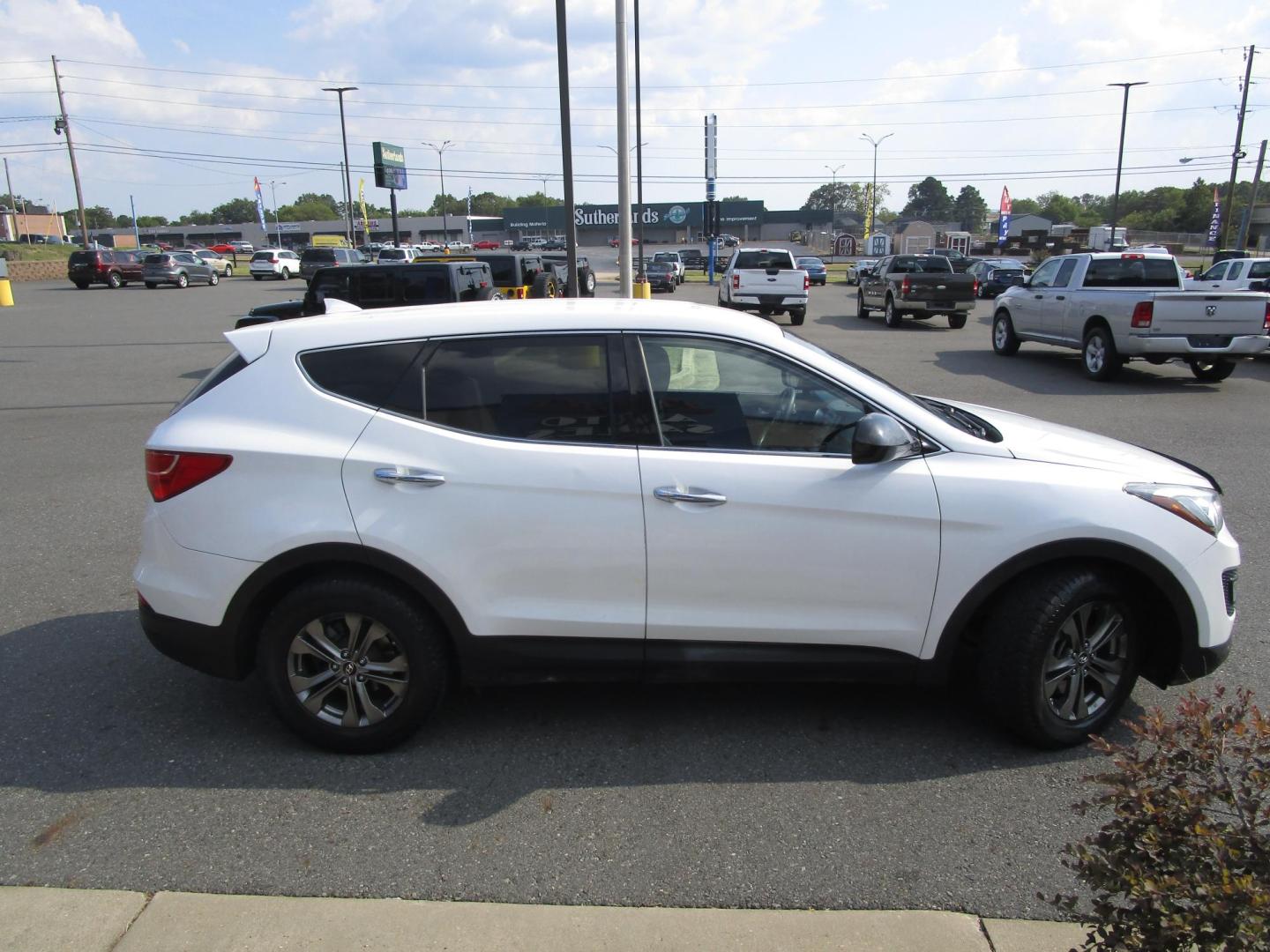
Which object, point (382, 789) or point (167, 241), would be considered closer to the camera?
point (382, 789)

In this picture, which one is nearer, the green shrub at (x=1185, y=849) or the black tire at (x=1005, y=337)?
the green shrub at (x=1185, y=849)

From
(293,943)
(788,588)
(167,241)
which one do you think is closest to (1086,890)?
(788,588)

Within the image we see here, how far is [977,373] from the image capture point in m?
15.2

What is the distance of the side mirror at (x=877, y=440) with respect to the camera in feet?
11.2

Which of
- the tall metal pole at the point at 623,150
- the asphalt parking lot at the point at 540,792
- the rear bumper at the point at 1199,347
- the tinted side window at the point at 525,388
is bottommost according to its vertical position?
the asphalt parking lot at the point at 540,792

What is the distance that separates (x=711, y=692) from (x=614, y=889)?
4.61 feet

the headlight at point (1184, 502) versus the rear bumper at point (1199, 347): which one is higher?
the headlight at point (1184, 502)

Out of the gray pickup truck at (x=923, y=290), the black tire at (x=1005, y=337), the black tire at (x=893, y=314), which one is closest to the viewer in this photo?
the black tire at (x=1005, y=337)

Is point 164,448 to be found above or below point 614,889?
above

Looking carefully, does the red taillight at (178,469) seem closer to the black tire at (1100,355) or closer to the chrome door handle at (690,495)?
the chrome door handle at (690,495)

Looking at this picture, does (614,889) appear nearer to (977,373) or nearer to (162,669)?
(162,669)

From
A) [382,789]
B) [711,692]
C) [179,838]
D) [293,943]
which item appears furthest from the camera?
[711,692]

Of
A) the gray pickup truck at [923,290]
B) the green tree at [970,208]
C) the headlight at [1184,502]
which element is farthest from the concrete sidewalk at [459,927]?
the green tree at [970,208]

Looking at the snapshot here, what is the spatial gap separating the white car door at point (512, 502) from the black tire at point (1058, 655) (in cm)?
138
